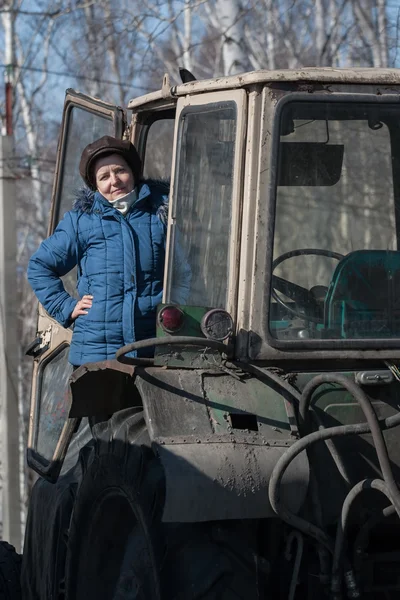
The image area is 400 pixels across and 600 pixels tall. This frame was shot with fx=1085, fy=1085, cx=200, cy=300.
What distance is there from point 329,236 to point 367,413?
81 cm

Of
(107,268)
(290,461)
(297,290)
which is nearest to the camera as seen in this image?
(290,461)

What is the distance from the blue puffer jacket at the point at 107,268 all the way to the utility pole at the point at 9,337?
32.3ft

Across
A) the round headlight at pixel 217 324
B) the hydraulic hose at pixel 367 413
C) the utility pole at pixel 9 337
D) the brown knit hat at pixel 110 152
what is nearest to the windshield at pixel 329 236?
the round headlight at pixel 217 324

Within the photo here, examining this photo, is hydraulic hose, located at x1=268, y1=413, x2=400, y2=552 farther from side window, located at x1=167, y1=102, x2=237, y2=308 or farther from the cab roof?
the cab roof

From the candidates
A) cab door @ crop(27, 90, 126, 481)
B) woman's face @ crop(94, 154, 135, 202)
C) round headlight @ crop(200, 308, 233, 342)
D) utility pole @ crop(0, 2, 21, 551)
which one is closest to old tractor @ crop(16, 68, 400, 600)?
round headlight @ crop(200, 308, 233, 342)

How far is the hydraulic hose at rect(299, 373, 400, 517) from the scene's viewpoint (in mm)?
3123

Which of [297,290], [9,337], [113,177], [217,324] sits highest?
[113,177]

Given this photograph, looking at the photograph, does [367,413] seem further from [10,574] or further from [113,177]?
[10,574]

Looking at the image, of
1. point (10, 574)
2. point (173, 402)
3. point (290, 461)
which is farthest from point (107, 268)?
point (10, 574)

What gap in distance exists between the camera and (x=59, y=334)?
5344 mm

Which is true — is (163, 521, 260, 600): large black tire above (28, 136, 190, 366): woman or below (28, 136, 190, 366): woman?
below

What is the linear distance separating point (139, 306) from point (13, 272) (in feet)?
35.5

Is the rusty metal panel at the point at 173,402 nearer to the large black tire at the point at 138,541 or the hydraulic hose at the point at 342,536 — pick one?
the large black tire at the point at 138,541

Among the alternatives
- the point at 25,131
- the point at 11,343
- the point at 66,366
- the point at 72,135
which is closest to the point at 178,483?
the point at 66,366
